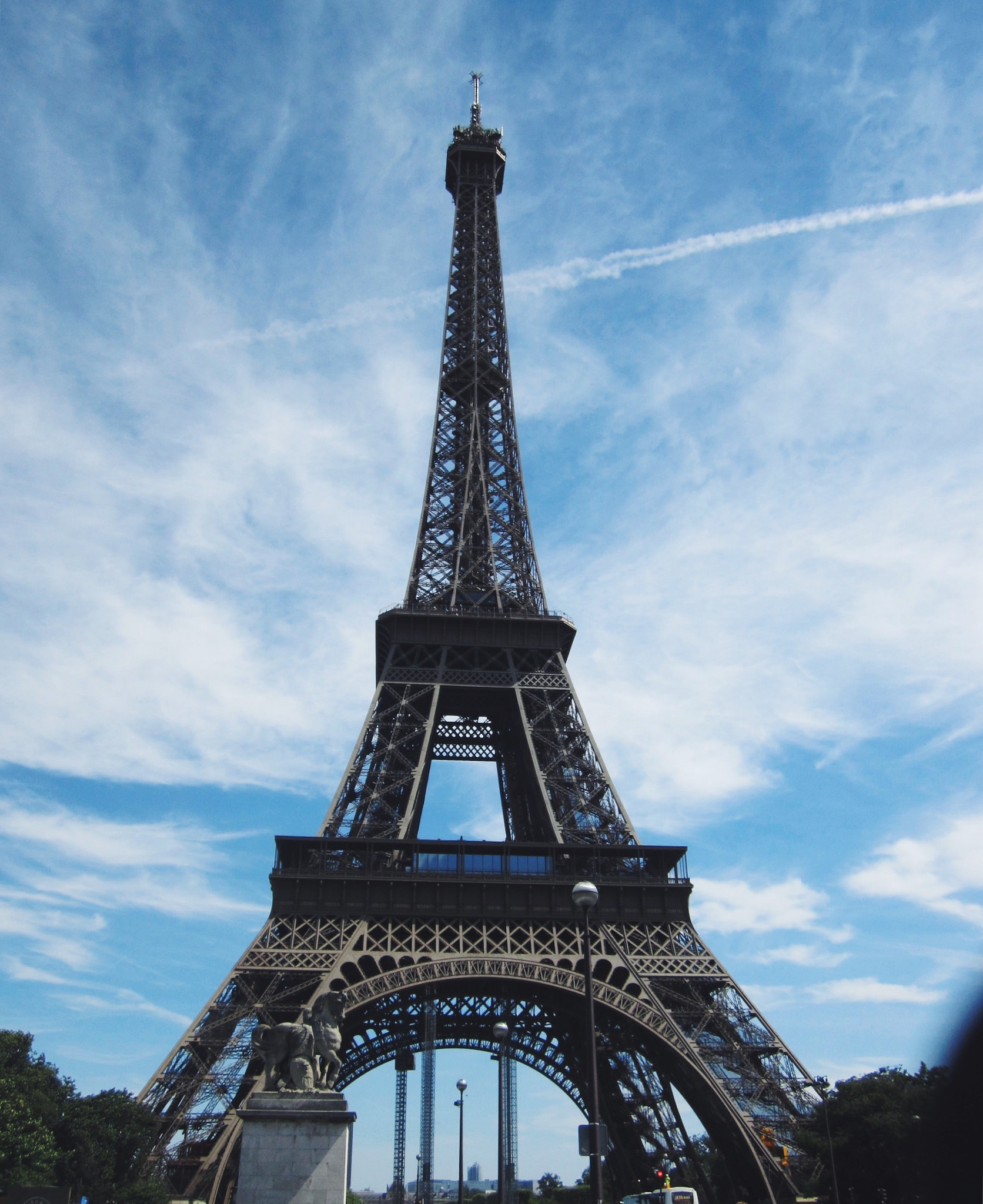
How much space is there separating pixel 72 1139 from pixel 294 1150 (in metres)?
27.9

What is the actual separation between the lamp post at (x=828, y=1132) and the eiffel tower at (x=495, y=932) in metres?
0.90

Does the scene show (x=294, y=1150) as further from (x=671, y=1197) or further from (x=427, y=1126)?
(x=427, y=1126)

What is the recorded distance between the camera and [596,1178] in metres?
19.5

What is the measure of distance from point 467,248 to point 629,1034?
62898 millimetres

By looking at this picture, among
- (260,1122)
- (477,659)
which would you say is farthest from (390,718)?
(260,1122)

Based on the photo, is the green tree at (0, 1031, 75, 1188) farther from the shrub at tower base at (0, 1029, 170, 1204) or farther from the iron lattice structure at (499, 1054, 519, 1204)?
the iron lattice structure at (499, 1054, 519, 1204)

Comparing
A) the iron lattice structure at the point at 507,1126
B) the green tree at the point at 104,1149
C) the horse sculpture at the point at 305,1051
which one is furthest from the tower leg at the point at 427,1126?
the horse sculpture at the point at 305,1051

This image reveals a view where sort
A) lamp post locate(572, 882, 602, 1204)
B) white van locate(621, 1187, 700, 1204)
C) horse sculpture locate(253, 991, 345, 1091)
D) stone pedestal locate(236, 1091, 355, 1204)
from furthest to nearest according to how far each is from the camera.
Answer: white van locate(621, 1187, 700, 1204) < horse sculpture locate(253, 991, 345, 1091) < stone pedestal locate(236, 1091, 355, 1204) < lamp post locate(572, 882, 602, 1204)

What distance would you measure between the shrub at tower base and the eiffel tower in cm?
295

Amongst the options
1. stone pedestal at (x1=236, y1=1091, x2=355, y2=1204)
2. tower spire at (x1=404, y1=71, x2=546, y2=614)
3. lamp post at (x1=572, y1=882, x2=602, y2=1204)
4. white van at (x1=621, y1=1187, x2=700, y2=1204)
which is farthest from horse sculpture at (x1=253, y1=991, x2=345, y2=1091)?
tower spire at (x1=404, y1=71, x2=546, y2=614)

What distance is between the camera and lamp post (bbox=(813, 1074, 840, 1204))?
40.6 m

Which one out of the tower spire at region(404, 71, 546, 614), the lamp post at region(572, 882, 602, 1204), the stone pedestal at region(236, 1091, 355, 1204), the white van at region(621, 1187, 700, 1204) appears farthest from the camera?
the tower spire at region(404, 71, 546, 614)

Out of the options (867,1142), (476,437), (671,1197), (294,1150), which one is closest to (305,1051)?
(294,1150)

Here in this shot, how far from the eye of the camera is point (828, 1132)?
4203 centimetres
